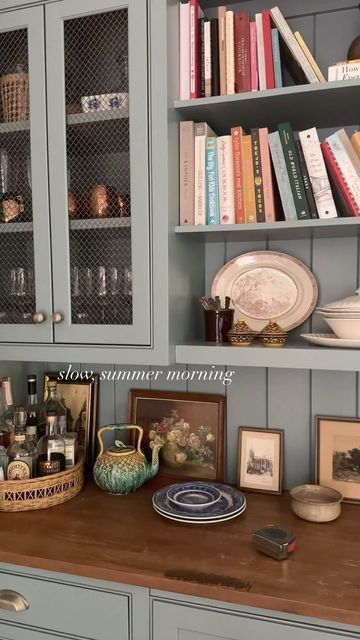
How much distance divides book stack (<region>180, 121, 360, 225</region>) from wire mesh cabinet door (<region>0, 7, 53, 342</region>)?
1.27ft

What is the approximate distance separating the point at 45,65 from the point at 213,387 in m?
1.03

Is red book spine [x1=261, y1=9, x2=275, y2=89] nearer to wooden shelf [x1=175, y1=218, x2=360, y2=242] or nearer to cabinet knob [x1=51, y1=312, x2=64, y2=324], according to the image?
wooden shelf [x1=175, y1=218, x2=360, y2=242]

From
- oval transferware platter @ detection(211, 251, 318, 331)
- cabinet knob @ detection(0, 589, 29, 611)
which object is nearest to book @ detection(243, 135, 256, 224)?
oval transferware platter @ detection(211, 251, 318, 331)

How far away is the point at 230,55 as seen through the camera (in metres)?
1.30

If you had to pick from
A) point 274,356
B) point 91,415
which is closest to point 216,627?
point 274,356

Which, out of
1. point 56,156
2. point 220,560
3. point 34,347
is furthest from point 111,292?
point 220,560

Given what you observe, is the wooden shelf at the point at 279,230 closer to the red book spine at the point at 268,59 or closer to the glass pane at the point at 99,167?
the glass pane at the point at 99,167

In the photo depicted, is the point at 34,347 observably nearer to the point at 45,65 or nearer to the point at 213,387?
the point at 213,387

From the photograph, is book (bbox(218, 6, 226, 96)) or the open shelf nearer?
the open shelf

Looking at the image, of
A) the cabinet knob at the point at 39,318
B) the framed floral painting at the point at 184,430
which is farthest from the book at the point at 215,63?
the framed floral painting at the point at 184,430

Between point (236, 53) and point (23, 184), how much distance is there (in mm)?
656

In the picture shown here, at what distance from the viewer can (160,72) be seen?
1.25 m

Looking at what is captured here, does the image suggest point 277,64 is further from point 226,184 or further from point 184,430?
point 184,430

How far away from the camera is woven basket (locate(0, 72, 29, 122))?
4.51 feet
